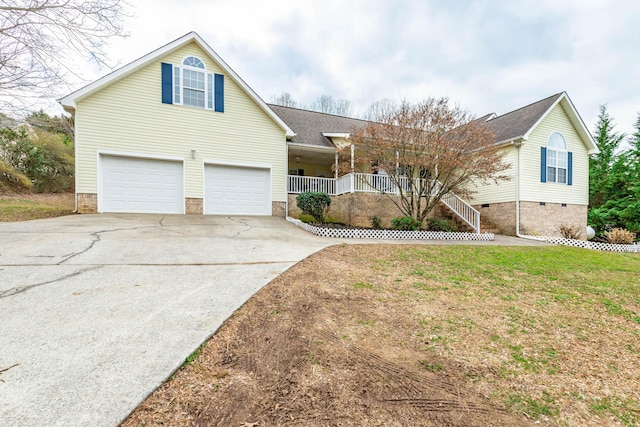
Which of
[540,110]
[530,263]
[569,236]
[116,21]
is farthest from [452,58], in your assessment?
[116,21]

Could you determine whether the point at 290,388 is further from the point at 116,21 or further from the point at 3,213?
the point at 3,213

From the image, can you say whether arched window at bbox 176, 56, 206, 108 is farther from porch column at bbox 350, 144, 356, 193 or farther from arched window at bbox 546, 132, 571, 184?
arched window at bbox 546, 132, 571, 184

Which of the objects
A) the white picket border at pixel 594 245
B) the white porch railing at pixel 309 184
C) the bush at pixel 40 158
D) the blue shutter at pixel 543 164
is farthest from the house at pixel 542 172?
the bush at pixel 40 158

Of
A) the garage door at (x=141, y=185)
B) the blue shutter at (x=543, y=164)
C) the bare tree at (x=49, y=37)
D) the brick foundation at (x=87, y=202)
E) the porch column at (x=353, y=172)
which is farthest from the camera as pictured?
the blue shutter at (x=543, y=164)

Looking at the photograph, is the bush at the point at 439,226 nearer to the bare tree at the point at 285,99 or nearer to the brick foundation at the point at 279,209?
the brick foundation at the point at 279,209

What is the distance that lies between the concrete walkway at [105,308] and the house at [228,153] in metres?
4.12

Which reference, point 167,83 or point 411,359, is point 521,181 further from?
point 167,83

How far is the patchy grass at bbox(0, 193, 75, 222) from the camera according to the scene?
33.1 ft

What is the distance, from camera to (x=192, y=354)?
248 centimetres

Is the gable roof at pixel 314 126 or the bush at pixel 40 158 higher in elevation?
the gable roof at pixel 314 126

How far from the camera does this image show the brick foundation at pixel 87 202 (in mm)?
10477

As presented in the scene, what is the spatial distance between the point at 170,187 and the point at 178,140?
1.93 m

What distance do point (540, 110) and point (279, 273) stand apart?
1596 cm

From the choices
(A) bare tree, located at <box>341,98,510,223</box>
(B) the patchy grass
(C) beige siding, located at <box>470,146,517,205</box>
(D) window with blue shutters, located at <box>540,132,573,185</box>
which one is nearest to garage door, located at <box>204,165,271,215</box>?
(A) bare tree, located at <box>341,98,510,223</box>
